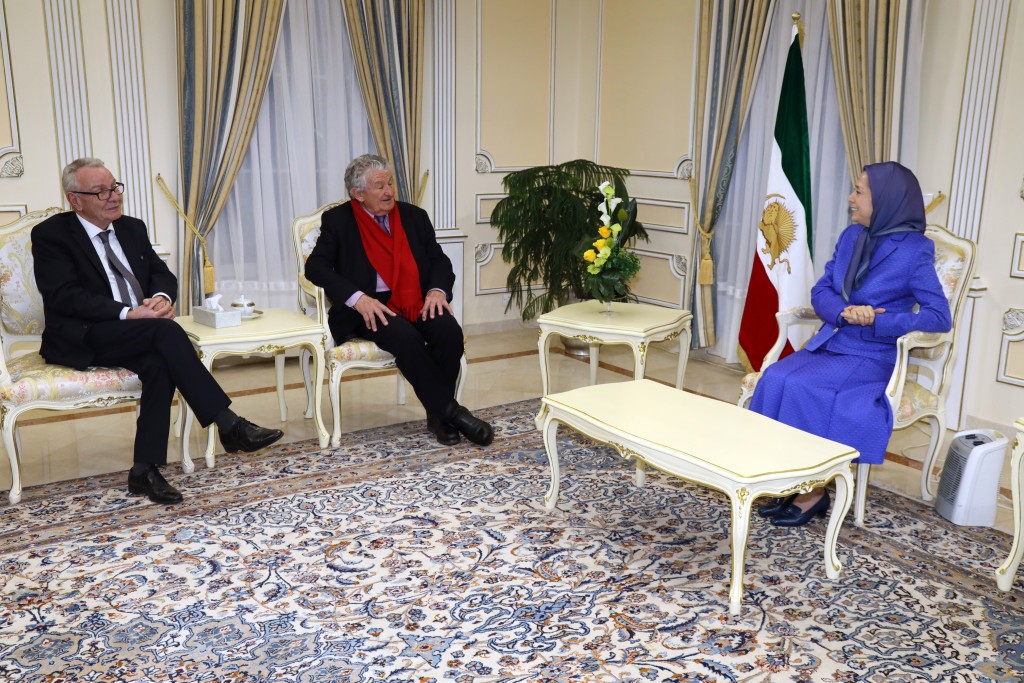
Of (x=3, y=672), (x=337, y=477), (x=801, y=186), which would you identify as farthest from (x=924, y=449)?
(x=3, y=672)

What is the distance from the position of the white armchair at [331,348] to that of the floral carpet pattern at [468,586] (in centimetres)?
41

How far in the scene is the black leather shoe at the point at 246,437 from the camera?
3721 mm

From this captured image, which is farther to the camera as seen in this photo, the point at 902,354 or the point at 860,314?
the point at 860,314

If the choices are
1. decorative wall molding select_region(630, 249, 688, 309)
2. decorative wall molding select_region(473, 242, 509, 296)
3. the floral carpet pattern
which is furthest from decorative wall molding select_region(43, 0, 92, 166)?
decorative wall molding select_region(630, 249, 688, 309)

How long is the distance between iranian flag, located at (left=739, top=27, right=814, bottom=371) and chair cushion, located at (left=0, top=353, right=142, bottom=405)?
10.9ft

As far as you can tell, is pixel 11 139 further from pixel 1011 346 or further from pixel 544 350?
pixel 1011 346

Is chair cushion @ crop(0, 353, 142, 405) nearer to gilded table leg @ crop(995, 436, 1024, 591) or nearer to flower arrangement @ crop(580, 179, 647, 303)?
flower arrangement @ crop(580, 179, 647, 303)

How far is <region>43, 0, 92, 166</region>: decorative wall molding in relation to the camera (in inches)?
186

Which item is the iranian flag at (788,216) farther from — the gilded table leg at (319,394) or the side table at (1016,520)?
the gilded table leg at (319,394)

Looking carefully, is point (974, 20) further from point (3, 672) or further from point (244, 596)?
point (3, 672)

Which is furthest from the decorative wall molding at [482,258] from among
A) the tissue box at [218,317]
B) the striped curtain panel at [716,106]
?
the tissue box at [218,317]

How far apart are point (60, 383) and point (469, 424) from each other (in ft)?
5.71

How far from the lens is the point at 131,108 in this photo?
501cm

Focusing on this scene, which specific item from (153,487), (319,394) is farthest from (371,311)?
(153,487)
